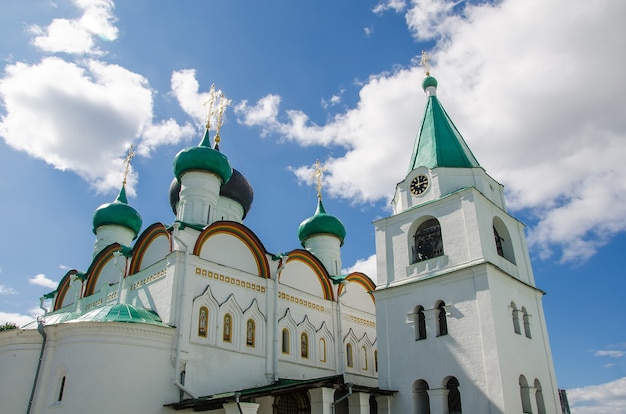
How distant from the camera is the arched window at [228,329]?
36.1 ft

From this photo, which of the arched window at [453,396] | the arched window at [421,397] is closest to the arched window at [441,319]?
the arched window at [453,396]

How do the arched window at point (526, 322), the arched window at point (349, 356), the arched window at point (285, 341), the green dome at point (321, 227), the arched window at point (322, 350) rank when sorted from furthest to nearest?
the green dome at point (321, 227) < the arched window at point (349, 356) < the arched window at point (322, 350) < the arched window at point (285, 341) < the arched window at point (526, 322)

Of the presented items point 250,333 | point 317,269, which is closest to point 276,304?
point 250,333

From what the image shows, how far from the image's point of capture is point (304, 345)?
12773mm

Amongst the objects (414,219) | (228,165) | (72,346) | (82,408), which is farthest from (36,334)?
(414,219)

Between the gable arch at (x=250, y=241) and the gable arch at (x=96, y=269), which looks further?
the gable arch at (x=96, y=269)

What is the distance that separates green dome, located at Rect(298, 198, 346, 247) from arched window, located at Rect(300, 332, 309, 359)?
4428 millimetres

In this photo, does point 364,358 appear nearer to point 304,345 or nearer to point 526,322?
point 304,345

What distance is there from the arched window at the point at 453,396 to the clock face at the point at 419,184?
397 centimetres

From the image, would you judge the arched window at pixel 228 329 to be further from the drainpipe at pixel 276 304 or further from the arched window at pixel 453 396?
the arched window at pixel 453 396

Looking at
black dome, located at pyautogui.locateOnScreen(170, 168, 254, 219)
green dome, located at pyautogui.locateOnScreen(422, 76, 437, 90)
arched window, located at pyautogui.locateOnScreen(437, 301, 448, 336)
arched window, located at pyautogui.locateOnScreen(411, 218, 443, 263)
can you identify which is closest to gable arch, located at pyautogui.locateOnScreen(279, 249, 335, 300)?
black dome, located at pyautogui.locateOnScreen(170, 168, 254, 219)

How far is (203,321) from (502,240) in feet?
21.8

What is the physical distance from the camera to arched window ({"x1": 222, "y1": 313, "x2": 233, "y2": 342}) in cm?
1101

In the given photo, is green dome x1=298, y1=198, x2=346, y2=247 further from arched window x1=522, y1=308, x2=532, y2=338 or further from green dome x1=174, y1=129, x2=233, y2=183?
arched window x1=522, y1=308, x2=532, y2=338
